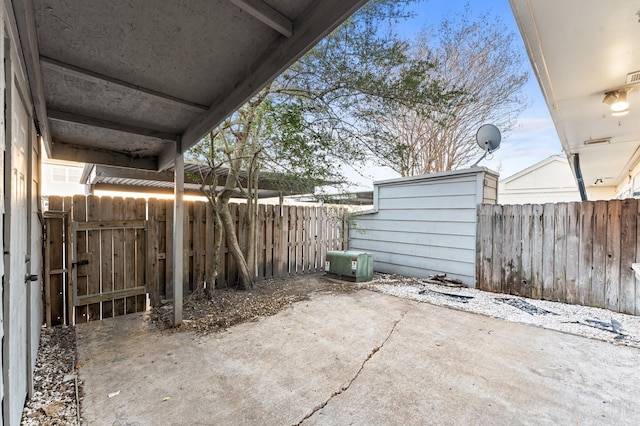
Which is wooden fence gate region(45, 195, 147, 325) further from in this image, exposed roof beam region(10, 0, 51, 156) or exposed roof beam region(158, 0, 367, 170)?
exposed roof beam region(158, 0, 367, 170)

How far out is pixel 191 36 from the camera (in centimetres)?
165

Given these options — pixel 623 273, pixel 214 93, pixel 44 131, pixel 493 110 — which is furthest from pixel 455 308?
pixel 493 110

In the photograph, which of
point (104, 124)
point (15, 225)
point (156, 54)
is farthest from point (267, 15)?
point (104, 124)

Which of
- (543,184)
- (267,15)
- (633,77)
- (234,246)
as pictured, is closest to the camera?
(267,15)

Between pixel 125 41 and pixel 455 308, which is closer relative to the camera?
pixel 125 41

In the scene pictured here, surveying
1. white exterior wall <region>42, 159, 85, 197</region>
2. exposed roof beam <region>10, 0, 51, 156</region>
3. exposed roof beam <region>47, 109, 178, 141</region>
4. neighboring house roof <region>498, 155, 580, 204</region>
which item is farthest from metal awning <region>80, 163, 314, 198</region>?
neighboring house roof <region>498, 155, 580, 204</region>

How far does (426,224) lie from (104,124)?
18.1 feet

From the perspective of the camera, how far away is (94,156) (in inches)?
143

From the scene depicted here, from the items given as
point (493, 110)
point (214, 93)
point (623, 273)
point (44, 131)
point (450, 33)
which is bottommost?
point (623, 273)

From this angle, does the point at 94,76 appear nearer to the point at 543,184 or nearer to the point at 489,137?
the point at 489,137

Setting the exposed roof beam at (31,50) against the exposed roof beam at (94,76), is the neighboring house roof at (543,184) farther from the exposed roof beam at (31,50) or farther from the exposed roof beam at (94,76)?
the exposed roof beam at (31,50)

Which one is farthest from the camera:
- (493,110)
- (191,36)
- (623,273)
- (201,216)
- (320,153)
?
(493,110)

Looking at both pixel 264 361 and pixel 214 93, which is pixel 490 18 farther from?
pixel 264 361

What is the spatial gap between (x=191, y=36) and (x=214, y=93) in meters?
0.77
